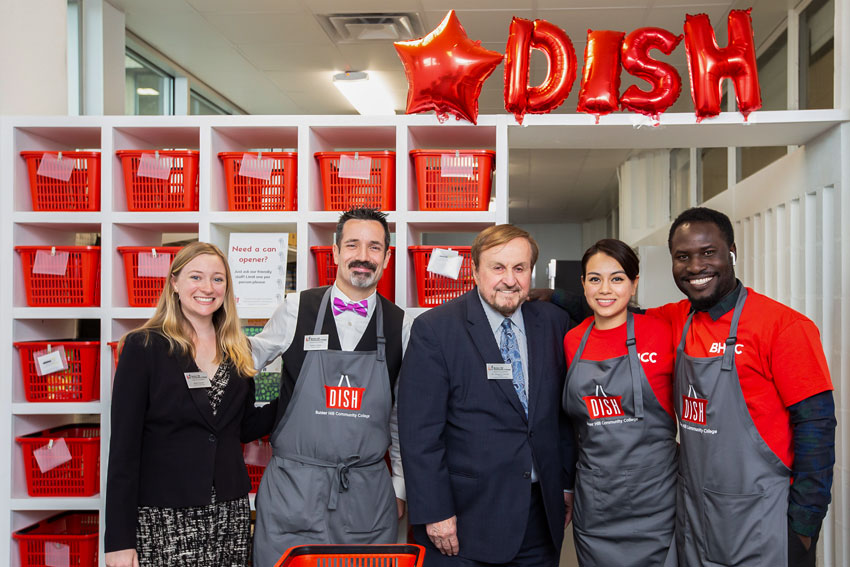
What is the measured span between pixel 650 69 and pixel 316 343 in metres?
1.83

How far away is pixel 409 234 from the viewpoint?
10.1 ft

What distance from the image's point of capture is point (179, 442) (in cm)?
231

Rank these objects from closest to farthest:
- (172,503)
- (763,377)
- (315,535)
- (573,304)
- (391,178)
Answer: (763,377), (172,503), (315,535), (573,304), (391,178)

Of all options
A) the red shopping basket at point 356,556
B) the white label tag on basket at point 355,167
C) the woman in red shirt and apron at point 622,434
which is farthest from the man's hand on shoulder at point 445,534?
the white label tag on basket at point 355,167

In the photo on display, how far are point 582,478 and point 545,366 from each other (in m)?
0.41

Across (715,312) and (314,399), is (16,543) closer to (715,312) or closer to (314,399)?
(314,399)

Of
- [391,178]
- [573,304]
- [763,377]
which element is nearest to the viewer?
[763,377]

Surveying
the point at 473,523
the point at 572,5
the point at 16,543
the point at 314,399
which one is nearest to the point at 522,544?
the point at 473,523

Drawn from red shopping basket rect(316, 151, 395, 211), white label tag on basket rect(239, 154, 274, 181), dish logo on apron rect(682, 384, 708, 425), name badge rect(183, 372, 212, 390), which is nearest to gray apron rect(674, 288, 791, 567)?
dish logo on apron rect(682, 384, 708, 425)

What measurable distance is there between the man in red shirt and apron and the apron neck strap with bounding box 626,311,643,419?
0.42 feet

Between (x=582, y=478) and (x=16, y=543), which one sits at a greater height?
(x=582, y=478)

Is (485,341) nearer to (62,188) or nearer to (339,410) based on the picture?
(339,410)

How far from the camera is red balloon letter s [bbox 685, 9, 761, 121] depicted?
109 inches

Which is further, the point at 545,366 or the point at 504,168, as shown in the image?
the point at 504,168
